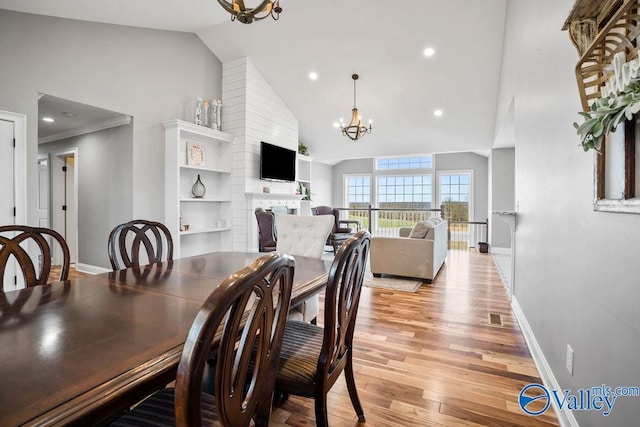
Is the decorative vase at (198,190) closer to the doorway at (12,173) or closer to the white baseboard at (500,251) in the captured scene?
the doorway at (12,173)

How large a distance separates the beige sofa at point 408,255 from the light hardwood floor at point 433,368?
2.27 ft

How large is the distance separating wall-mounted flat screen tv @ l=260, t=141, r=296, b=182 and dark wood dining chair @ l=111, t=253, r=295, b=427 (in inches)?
188

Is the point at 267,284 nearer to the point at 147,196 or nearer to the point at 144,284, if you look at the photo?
the point at 144,284

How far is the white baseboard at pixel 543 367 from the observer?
1617 millimetres

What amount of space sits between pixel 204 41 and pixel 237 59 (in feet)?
1.86

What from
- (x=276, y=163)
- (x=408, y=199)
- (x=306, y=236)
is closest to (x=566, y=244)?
(x=306, y=236)

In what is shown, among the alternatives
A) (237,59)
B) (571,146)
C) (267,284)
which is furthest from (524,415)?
(237,59)

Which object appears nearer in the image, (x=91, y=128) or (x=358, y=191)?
(x=91, y=128)

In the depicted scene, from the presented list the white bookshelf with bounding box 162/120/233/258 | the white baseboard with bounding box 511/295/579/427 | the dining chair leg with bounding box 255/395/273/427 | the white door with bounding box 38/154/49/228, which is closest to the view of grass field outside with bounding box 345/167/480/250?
the white bookshelf with bounding box 162/120/233/258

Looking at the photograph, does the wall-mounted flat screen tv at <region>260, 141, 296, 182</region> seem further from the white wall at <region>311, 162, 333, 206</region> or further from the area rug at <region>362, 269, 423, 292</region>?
the white wall at <region>311, 162, 333, 206</region>

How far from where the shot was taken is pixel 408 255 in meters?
4.55

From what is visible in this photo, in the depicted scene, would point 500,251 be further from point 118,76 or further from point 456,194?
point 118,76

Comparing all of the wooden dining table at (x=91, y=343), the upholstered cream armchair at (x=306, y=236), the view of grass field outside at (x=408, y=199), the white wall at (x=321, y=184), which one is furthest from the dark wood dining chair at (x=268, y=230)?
the white wall at (x=321, y=184)

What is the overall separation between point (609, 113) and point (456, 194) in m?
8.89
